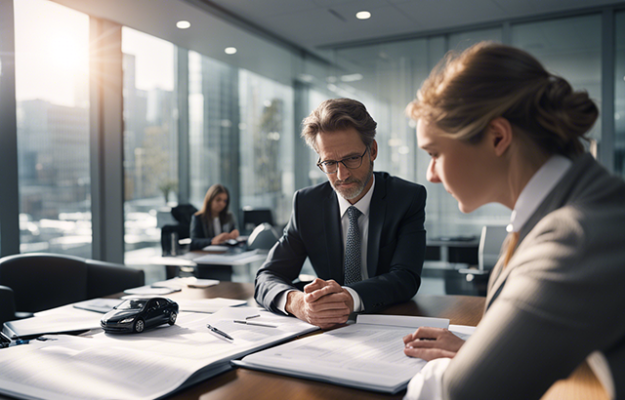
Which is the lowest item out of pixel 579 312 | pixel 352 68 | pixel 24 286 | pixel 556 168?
pixel 24 286

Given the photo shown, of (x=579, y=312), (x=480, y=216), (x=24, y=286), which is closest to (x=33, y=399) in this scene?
(x=579, y=312)

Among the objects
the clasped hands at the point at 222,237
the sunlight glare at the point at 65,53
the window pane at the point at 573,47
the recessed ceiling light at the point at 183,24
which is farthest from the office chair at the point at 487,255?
the sunlight glare at the point at 65,53

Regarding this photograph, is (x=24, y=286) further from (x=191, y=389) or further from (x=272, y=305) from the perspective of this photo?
(x=191, y=389)

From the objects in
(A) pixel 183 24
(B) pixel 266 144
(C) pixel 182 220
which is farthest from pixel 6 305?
(B) pixel 266 144

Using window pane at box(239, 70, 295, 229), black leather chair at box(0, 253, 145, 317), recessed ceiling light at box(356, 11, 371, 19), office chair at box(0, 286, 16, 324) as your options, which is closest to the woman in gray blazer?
office chair at box(0, 286, 16, 324)

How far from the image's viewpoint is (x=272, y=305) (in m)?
1.57

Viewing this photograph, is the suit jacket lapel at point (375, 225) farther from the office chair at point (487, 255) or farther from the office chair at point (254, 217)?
the office chair at point (254, 217)

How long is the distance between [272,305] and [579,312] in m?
1.09

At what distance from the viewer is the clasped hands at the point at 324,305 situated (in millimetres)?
1359

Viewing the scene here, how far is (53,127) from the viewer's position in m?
4.76

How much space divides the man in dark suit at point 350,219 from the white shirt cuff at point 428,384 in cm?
91

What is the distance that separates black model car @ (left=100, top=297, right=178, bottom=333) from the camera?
1.31 m

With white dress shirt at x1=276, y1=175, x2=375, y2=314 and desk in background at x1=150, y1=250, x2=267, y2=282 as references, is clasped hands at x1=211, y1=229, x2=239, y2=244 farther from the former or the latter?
white dress shirt at x1=276, y1=175, x2=375, y2=314

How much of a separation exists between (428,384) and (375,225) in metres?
1.09
